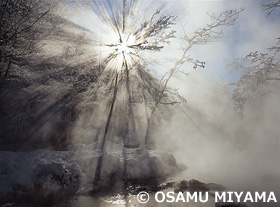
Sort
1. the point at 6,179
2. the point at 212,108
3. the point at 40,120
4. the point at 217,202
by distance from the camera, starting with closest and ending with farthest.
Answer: the point at 6,179, the point at 217,202, the point at 40,120, the point at 212,108

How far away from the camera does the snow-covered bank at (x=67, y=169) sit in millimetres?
5020

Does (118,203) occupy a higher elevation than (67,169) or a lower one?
lower

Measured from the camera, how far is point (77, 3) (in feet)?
23.9

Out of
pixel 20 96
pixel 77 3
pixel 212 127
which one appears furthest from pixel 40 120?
pixel 212 127

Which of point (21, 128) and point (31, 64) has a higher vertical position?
point (31, 64)

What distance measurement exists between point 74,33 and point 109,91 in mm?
4558

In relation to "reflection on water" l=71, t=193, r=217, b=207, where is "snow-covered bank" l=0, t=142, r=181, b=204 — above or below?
above

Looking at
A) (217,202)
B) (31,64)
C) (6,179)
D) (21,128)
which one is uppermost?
(31,64)

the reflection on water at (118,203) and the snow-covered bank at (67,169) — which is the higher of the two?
the snow-covered bank at (67,169)

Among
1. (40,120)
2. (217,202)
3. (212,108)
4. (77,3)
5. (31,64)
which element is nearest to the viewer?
(217,202)

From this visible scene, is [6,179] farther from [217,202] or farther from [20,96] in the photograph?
[20,96]

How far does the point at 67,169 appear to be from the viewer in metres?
6.16

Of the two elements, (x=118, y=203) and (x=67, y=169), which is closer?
(x=118, y=203)

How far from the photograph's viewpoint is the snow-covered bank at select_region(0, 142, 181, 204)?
198 inches
